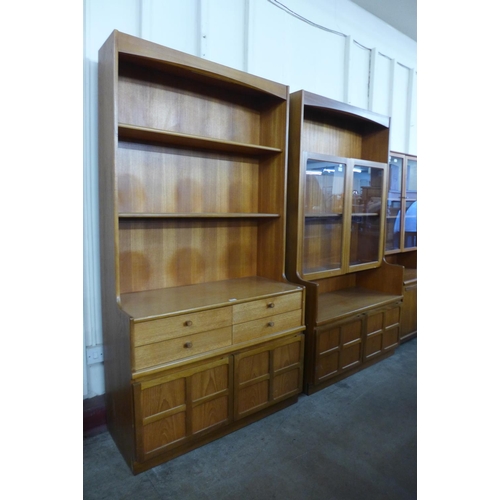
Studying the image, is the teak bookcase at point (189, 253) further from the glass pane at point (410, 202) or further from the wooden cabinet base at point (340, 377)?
the glass pane at point (410, 202)

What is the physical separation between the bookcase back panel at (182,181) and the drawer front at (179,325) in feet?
2.31

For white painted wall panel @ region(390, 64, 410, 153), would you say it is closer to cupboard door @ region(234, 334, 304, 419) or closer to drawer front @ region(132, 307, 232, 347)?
cupboard door @ region(234, 334, 304, 419)

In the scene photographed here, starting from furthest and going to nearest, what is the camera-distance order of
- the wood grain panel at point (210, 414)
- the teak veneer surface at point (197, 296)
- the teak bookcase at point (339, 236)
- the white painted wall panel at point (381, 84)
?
the white painted wall panel at point (381, 84), the teak bookcase at point (339, 236), the wood grain panel at point (210, 414), the teak veneer surface at point (197, 296)

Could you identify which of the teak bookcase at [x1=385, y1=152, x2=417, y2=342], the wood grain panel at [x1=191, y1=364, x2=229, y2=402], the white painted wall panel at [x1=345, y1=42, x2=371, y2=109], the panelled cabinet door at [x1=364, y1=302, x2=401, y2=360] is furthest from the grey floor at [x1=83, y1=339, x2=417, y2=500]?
the white painted wall panel at [x1=345, y1=42, x2=371, y2=109]

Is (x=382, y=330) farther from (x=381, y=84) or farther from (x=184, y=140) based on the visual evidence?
(x=381, y=84)

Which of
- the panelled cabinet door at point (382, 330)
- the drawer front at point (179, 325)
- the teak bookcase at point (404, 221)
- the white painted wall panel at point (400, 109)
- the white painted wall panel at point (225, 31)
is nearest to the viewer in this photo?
the drawer front at point (179, 325)

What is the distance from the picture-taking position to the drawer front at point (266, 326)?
2097mm

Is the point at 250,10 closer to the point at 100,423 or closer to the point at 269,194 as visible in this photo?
the point at 269,194

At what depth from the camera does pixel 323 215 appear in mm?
2828

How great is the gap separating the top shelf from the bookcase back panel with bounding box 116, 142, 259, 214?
0.17 ft

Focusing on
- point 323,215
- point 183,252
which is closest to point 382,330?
point 323,215

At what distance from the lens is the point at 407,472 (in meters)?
1.88

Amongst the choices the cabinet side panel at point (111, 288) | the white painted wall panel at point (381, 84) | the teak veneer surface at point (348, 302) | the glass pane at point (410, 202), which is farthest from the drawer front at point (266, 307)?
the white painted wall panel at point (381, 84)
